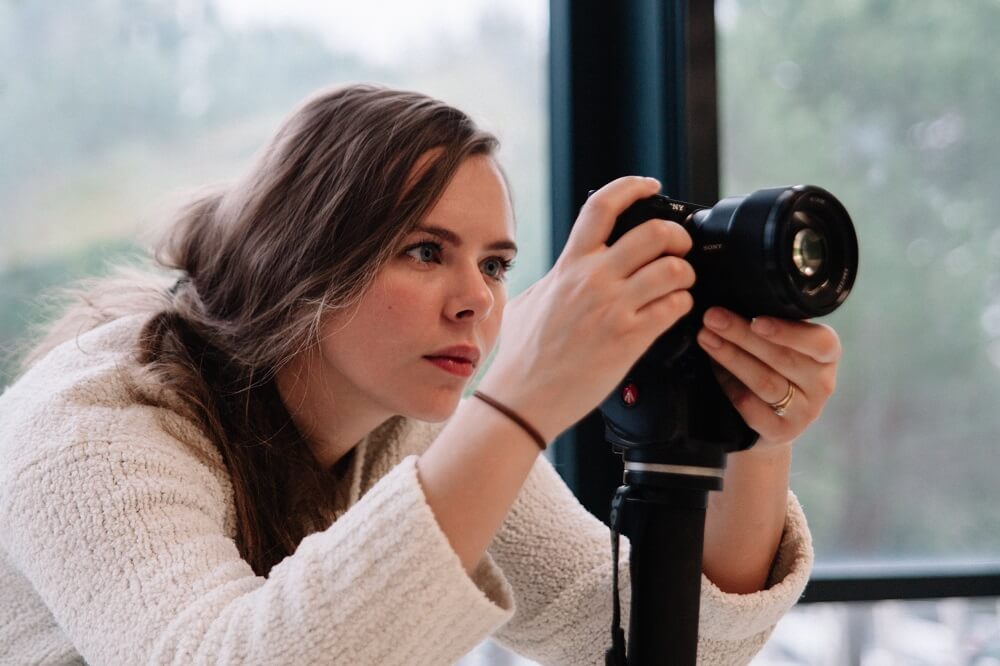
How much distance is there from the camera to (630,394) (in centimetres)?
66

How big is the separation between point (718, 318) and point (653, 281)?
76 millimetres

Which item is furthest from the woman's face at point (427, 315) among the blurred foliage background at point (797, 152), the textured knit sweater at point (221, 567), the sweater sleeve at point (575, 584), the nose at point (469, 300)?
the blurred foliage background at point (797, 152)

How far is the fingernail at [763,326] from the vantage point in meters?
0.62

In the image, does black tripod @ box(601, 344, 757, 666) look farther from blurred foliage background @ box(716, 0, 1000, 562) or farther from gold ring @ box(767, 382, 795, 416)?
blurred foliage background @ box(716, 0, 1000, 562)

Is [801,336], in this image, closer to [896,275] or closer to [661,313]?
[661,313]

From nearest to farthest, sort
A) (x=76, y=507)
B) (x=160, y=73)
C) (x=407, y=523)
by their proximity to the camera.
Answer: (x=407, y=523), (x=76, y=507), (x=160, y=73)

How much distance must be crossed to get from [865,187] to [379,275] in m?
0.80

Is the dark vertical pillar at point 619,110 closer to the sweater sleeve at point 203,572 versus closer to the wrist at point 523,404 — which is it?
the sweater sleeve at point 203,572

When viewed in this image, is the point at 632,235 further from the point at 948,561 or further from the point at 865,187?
the point at 948,561

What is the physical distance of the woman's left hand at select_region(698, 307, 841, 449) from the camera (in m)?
0.63

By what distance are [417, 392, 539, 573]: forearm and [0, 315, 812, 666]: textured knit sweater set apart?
0.5 inches

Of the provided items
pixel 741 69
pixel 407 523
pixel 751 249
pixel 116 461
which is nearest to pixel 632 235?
pixel 751 249

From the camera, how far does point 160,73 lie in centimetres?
114

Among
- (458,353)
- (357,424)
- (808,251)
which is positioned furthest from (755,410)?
(357,424)
